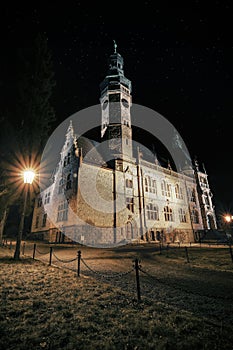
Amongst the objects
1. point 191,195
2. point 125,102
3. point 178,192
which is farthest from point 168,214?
point 125,102

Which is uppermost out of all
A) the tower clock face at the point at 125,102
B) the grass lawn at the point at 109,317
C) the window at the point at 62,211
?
the tower clock face at the point at 125,102

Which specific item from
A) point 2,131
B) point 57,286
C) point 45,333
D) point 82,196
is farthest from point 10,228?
point 45,333

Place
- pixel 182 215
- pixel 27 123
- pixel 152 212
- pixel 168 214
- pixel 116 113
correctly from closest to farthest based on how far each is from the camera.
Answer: pixel 27 123 < pixel 152 212 < pixel 168 214 < pixel 116 113 < pixel 182 215

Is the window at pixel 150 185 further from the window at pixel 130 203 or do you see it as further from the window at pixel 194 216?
the window at pixel 194 216

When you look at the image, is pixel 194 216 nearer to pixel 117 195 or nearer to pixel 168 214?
pixel 168 214

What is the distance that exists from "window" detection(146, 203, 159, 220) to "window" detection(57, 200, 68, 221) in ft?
39.2

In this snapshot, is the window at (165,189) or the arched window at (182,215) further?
the arched window at (182,215)

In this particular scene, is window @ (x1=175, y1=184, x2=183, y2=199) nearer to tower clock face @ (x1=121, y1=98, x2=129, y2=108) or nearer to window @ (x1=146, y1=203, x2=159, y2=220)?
window @ (x1=146, y1=203, x2=159, y2=220)

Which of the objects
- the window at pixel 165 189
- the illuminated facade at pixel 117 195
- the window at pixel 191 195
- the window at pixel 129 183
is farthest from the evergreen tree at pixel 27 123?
the window at pixel 191 195

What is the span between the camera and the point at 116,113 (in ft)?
101

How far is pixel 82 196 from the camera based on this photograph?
68.0 feet

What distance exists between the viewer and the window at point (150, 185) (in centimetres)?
2802

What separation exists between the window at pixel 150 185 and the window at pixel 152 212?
7.76 feet

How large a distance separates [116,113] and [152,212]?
17.8 m
